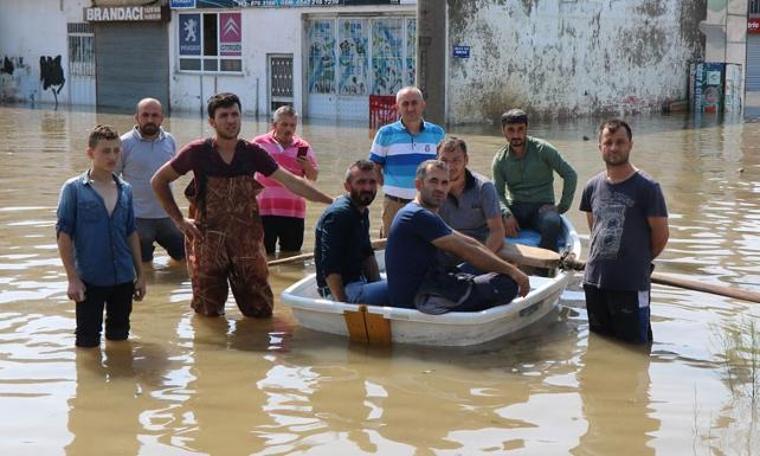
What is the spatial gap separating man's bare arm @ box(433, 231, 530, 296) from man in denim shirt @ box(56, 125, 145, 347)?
199 centimetres

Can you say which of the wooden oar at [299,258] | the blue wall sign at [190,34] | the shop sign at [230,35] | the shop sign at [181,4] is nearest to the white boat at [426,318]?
the wooden oar at [299,258]

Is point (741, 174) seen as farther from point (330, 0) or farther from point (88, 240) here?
point (330, 0)

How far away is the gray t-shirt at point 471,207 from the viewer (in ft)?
28.5

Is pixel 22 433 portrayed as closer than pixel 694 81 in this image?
Yes

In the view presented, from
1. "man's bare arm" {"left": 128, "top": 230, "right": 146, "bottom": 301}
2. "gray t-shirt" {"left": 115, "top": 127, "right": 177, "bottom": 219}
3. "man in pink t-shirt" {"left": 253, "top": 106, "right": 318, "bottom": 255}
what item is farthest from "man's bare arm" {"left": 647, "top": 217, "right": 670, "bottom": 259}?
"gray t-shirt" {"left": 115, "top": 127, "right": 177, "bottom": 219}

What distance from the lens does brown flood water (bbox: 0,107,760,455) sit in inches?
233

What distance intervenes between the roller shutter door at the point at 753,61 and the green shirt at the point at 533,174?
3295cm

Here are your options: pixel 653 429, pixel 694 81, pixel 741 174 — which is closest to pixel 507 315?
pixel 653 429

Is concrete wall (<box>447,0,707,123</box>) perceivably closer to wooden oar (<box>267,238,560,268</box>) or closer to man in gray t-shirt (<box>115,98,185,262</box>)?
man in gray t-shirt (<box>115,98,185,262</box>)

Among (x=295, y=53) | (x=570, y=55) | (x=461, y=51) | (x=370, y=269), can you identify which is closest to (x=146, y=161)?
(x=370, y=269)

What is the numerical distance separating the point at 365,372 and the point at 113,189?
1.99m

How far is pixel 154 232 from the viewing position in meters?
10.2

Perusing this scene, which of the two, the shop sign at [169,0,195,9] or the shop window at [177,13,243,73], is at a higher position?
the shop sign at [169,0,195,9]

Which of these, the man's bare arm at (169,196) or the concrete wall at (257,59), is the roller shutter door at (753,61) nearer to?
the concrete wall at (257,59)
